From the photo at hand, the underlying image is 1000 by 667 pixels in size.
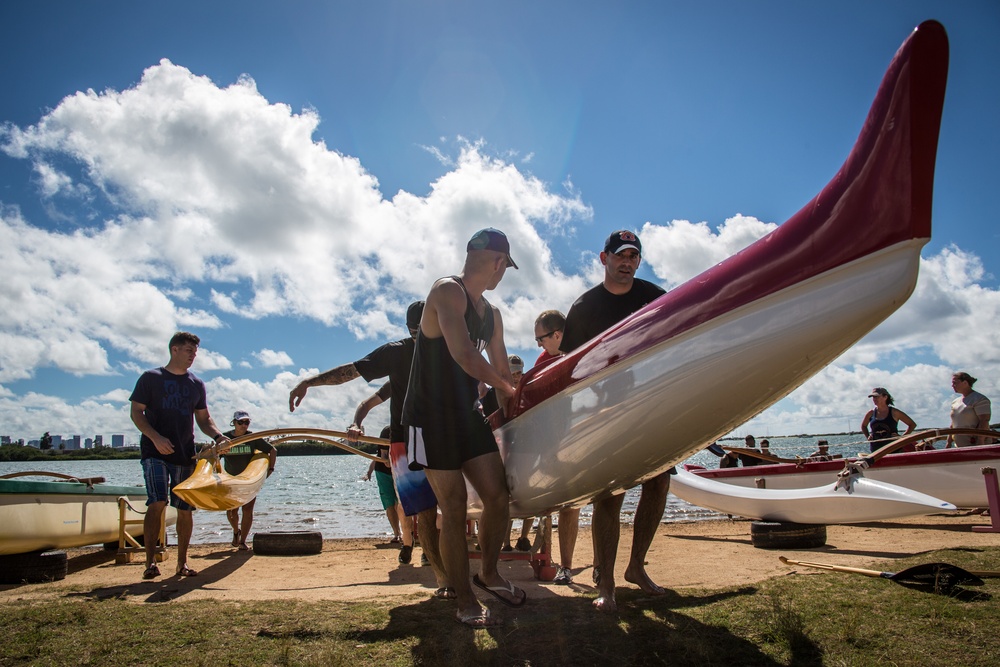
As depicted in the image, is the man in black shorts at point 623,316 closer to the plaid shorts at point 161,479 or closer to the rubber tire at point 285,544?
the plaid shorts at point 161,479

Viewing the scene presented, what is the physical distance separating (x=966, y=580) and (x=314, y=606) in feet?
12.4

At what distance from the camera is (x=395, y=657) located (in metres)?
2.71

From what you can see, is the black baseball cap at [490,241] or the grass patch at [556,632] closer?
the grass patch at [556,632]

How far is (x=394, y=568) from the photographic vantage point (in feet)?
20.5

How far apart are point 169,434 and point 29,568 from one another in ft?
5.66

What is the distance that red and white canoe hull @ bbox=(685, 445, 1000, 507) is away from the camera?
739 centimetres

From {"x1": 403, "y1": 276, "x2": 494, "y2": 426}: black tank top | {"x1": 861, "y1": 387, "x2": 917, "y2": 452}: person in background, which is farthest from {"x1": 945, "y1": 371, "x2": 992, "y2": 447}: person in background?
{"x1": 403, "y1": 276, "x2": 494, "y2": 426}: black tank top

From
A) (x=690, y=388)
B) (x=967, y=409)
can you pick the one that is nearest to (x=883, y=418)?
(x=967, y=409)

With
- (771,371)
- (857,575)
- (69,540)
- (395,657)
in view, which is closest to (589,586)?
(857,575)

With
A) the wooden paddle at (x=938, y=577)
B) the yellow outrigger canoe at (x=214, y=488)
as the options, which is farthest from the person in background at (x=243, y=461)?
the wooden paddle at (x=938, y=577)

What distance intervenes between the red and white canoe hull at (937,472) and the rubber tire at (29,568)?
906 centimetres

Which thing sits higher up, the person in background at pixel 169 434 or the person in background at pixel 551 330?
the person in background at pixel 551 330

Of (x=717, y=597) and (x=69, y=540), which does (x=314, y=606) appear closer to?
(x=717, y=597)

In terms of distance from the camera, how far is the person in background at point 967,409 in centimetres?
902
